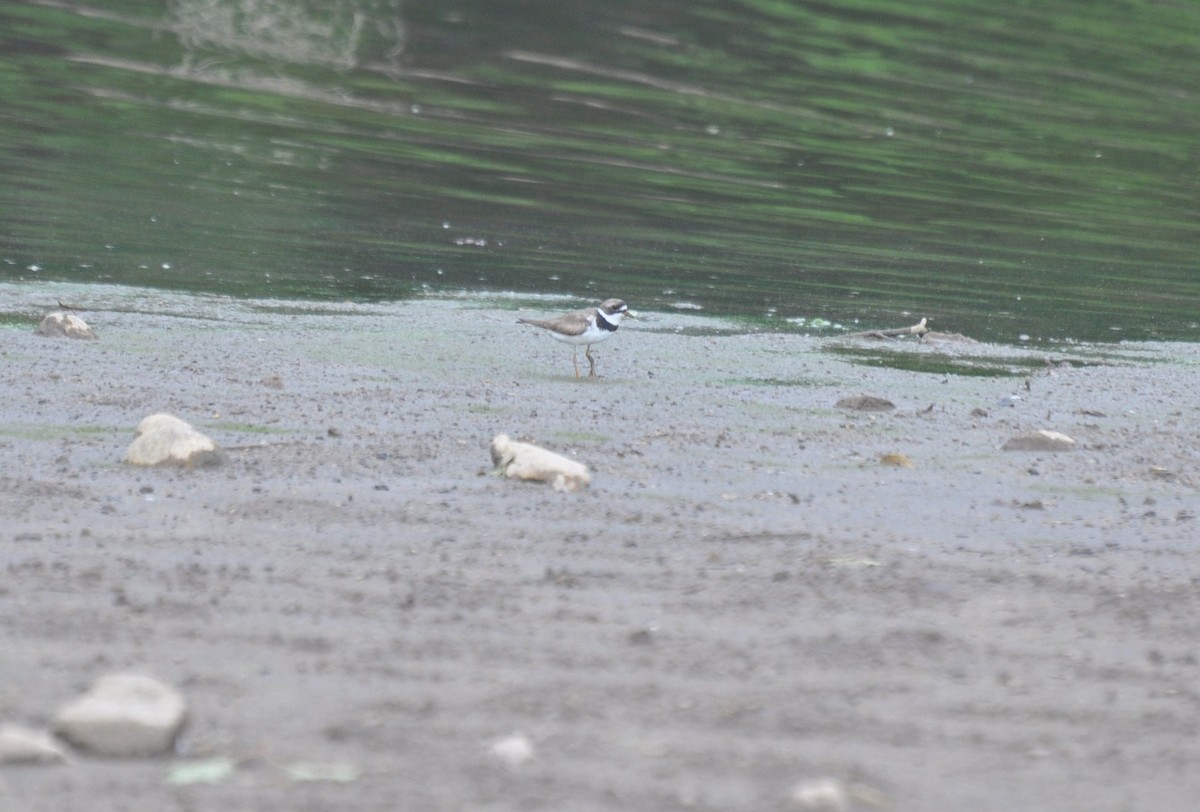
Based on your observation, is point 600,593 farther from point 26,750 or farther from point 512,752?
point 26,750

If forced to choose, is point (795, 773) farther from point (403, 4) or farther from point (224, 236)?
point (403, 4)

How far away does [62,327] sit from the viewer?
765cm

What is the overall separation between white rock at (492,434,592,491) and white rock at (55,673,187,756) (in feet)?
7.04

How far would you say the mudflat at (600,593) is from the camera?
3.08 meters

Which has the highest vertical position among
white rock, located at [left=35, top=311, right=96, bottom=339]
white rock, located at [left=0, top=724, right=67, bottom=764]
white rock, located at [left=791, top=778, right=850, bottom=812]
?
white rock, located at [left=35, top=311, right=96, bottom=339]

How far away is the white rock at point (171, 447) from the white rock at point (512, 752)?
2.39 m

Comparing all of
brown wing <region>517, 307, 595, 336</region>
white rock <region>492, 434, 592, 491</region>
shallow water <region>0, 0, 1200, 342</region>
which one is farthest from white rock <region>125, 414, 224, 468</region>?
shallow water <region>0, 0, 1200, 342</region>

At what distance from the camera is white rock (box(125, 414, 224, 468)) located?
17.1 ft

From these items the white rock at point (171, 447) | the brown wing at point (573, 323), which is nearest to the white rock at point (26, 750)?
the white rock at point (171, 447)

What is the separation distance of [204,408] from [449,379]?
1.35m

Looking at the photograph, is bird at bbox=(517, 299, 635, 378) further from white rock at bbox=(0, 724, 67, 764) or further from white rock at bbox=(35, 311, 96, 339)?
white rock at bbox=(0, 724, 67, 764)

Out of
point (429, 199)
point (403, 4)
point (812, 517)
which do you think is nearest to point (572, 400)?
point (812, 517)

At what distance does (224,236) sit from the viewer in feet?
38.3

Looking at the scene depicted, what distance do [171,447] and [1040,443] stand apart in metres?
3.13
